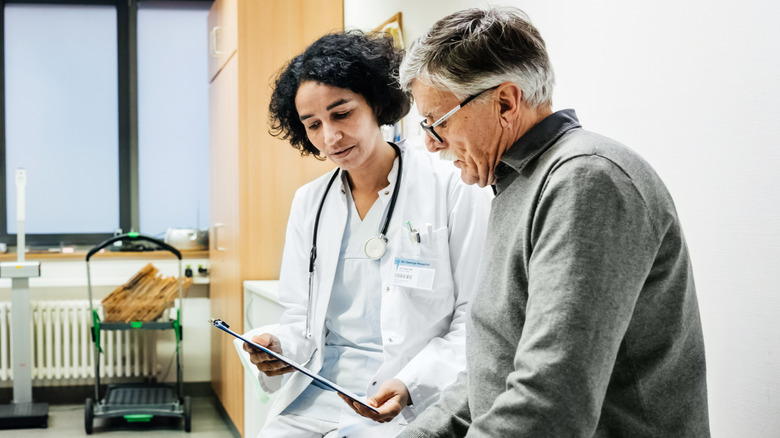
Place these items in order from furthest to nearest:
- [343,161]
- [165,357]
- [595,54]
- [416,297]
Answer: [165,357], [343,161], [416,297], [595,54]

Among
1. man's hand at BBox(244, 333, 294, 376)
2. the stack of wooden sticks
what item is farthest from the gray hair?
the stack of wooden sticks

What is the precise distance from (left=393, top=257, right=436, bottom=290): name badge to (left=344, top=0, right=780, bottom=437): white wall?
Answer: 1.65 feet

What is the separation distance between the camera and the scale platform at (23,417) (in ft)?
12.4

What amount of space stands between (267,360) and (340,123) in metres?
0.62

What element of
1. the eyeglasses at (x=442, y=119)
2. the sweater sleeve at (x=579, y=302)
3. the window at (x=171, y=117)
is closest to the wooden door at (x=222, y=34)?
the window at (x=171, y=117)

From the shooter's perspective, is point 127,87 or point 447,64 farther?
point 127,87

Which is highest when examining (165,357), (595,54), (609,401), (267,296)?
(595,54)

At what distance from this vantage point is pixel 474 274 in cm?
156

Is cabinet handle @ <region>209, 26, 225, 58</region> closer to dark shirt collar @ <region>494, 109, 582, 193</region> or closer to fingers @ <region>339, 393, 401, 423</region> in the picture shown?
fingers @ <region>339, 393, 401, 423</region>

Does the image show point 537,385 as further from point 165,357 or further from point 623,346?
point 165,357

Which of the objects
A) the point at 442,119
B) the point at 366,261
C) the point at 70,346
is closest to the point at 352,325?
the point at 366,261

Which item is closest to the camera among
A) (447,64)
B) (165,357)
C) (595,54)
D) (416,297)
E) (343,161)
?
(447,64)

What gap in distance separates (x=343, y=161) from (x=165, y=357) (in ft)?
10.9

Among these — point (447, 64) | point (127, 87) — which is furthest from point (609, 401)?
point (127, 87)
